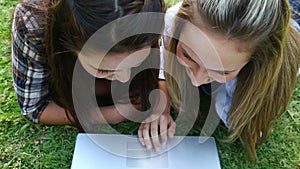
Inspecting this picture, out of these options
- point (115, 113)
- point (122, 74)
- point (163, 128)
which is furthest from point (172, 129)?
point (122, 74)

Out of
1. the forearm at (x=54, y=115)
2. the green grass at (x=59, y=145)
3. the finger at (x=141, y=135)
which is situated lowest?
the green grass at (x=59, y=145)

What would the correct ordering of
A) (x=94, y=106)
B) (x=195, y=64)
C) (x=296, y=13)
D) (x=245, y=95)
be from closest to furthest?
(x=195, y=64), (x=245, y=95), (x=94, y=106), (x=296, y=13)

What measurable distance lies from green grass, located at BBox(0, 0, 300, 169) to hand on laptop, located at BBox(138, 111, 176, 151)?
0.09m

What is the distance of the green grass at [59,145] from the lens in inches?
49.2

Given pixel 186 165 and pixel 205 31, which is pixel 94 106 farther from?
pixel 205 31

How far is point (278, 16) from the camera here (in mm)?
946

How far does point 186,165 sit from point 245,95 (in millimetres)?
258

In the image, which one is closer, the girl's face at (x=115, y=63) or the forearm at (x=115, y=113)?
the girl's face at (x=115, y=63)

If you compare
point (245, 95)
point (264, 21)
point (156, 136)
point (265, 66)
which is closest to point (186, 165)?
point (156, 136)

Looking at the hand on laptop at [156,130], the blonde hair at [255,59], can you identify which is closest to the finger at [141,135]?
the hand on laptop at [156,130]

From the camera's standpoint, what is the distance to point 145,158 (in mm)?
1193

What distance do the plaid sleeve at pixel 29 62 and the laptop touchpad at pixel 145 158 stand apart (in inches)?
12.3

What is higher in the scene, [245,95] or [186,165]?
[245,95]

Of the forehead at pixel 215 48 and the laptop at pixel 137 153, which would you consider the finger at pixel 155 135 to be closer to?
the laptop at pixel 137 153
